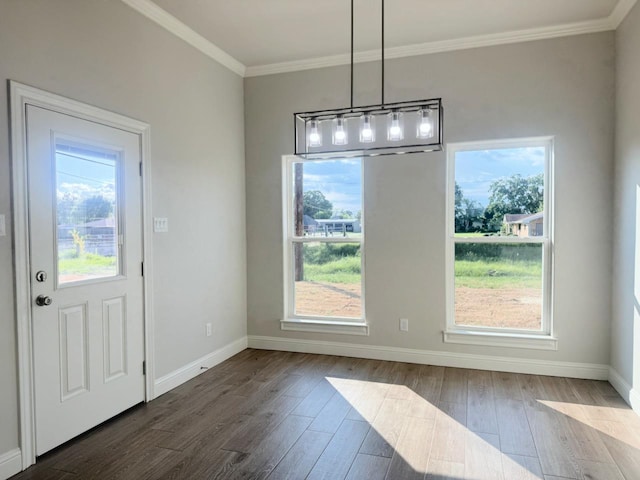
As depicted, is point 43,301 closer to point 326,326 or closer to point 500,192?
point 326,326

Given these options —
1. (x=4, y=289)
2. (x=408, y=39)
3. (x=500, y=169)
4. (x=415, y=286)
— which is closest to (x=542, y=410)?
(x=415, y=286)

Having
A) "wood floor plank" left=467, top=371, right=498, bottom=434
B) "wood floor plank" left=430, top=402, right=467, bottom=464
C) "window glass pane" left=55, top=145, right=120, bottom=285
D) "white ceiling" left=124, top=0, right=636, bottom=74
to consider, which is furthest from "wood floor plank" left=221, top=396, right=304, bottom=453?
"white ceiling" left=124, top=0, right=636, bottom=74

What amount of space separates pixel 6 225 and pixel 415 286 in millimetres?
3301

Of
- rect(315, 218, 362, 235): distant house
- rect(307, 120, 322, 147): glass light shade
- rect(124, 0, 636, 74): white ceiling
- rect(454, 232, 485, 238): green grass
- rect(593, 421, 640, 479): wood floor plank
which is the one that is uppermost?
rect(124, 0, 636, 74): white ceiling

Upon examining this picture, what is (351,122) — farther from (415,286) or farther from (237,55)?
(415,286)

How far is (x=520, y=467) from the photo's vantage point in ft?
7.91

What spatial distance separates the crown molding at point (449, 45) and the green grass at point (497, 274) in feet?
6.62

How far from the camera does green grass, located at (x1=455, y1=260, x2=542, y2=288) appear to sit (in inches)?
157

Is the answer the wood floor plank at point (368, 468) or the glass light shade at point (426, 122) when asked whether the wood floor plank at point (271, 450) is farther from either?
the glass light shade at point (426, 122)

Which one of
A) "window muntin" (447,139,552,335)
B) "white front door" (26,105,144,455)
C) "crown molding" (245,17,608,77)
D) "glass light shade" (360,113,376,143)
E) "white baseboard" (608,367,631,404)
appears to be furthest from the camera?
"window muntin" (447,139,552,335)

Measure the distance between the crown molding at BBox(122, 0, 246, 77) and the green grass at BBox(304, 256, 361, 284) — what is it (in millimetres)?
2248

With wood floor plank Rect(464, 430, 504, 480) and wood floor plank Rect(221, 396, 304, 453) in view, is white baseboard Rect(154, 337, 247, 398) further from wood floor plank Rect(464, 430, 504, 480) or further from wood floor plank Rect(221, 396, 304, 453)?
wood floor plank Rect(464, 430, 504, 480)

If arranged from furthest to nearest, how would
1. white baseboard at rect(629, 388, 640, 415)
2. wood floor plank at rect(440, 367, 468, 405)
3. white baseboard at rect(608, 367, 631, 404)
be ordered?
wood floor plank at rect(440, 367, 468, 405) < white baseboard at rect(608, 367, 631, 404) < white baseboard at rect(629, 388, 640, 415)

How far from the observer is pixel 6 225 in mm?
2357
